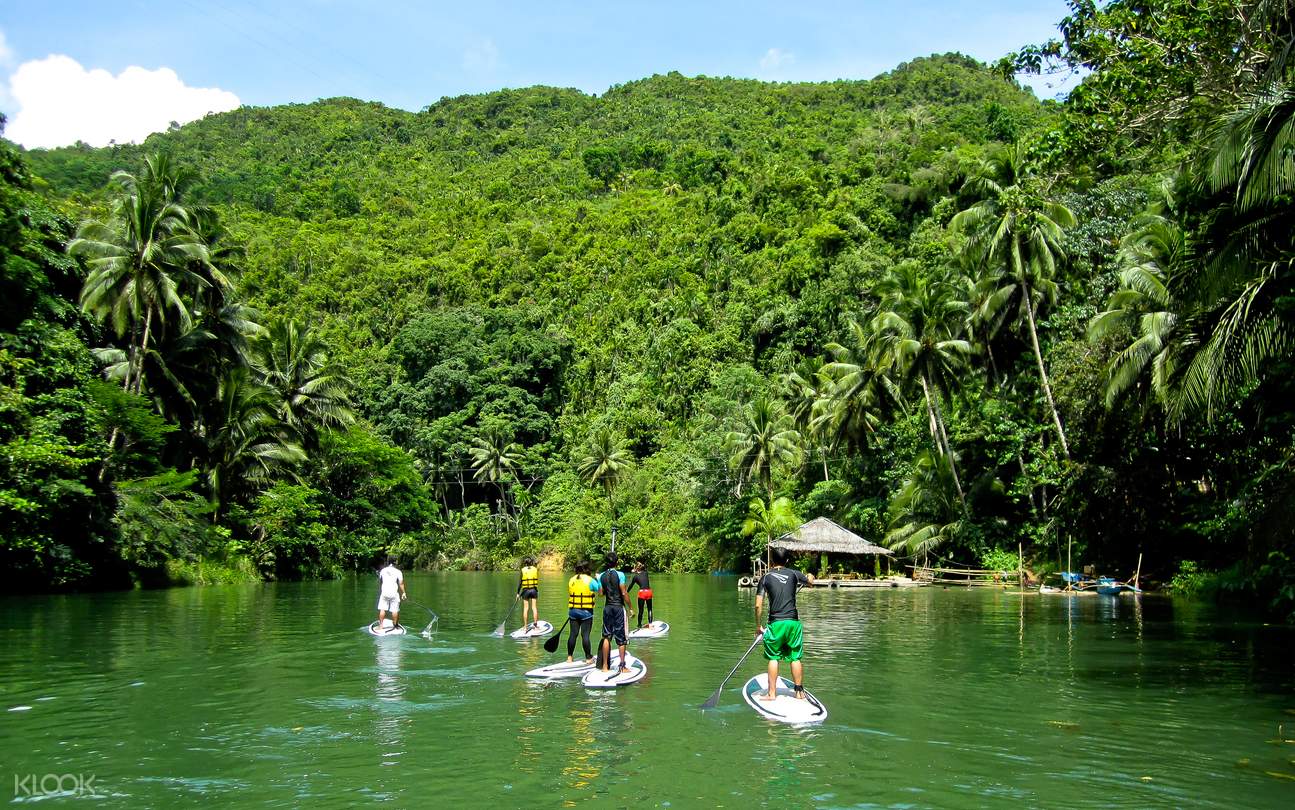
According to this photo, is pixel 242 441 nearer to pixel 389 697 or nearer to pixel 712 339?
pixel 389 697

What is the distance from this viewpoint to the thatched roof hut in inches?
1692

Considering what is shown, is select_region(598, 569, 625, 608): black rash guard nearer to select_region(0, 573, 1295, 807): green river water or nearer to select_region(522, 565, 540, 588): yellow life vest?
select_region(0, 573, 1295, 807): green river water

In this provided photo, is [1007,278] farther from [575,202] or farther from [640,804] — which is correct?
[575,202]

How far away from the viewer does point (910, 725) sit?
11.2 meters

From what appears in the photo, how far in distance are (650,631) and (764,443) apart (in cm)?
3415

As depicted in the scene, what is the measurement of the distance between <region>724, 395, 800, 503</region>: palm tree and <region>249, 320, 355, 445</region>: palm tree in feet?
70.8

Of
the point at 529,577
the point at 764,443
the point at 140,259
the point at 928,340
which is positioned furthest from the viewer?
the point at 764,443

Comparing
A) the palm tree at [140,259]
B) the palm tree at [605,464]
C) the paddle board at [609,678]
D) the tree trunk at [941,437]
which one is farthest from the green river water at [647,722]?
the palm tree at [605,464]

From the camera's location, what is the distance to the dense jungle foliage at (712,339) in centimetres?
1647

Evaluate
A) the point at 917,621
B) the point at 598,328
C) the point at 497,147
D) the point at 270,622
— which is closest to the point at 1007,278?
the point at 917,621

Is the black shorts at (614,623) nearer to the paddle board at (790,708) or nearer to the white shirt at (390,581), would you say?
the paddle board at (790,708)

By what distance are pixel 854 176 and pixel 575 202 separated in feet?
119

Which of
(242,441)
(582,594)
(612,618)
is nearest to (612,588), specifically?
(612,618)

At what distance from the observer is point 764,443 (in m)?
54.0
